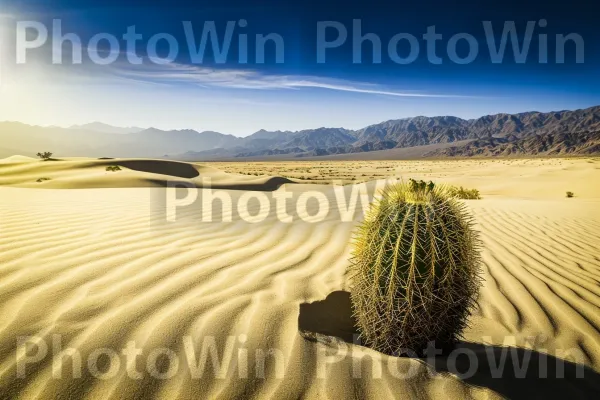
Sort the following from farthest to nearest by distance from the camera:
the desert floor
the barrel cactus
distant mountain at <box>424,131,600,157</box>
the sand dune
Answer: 1. distant mountain at <box>424,131,600,157</box>
2. the sand dune
3. the barrel cactus
4. the desert floor

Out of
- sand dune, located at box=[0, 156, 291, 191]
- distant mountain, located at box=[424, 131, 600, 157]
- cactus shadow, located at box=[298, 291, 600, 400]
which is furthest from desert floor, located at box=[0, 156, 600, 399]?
distant mountain, located at box=[424, 131, 600, 157]

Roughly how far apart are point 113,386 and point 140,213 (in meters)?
4.63

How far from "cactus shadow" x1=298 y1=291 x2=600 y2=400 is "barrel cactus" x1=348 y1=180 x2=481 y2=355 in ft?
0.63

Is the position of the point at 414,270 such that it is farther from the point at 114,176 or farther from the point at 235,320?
the point at 114,176

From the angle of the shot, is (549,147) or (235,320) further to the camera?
(549,147)

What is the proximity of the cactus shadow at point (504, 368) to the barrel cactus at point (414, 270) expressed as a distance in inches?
7.6

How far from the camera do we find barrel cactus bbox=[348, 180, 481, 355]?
7.19 feet

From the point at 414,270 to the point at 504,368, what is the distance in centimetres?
108

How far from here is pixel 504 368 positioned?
2.42 m

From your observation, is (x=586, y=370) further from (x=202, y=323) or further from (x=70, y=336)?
(x=70, y=336)

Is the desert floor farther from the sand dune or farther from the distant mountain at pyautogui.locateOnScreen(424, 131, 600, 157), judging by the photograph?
the distant mountain at pyautogui.locateOnScreen(424, 131, 600, 157)

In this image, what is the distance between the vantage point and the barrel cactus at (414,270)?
2191 millimetres

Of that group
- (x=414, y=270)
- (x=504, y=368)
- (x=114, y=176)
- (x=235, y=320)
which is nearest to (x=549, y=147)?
(x=114, y=176)

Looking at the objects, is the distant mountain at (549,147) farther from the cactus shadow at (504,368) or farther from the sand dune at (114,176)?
the cactus shadow at (504,368)
